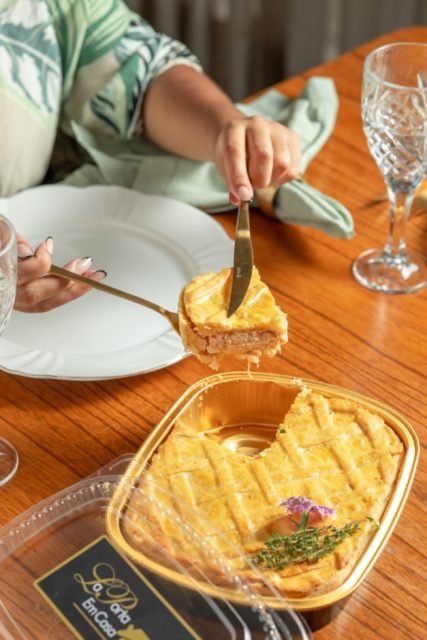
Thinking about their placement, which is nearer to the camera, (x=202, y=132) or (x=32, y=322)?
(x=32, y=322)

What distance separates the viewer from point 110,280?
1.43 metres

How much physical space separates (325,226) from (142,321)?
32 centimetres

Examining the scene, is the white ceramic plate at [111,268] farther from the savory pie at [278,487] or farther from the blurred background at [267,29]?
the blurred background at [267,29]

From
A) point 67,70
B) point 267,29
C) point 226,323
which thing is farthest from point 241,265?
point 267,29

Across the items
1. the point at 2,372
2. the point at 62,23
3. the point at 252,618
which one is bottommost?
the point at 2,372

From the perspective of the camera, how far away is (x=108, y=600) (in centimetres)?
86

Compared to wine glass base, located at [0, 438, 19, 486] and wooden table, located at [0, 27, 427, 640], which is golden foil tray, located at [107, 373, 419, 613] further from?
wine glass base, located at [0, 438, 19, 486]

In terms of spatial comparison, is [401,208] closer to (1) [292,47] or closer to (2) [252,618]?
(2) [252,618]

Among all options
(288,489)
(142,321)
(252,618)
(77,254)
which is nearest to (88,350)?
(142,321)

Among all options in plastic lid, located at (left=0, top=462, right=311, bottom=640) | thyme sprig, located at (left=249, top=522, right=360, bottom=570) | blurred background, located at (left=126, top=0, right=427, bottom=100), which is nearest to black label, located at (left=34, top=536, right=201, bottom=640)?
plastic lid, located at (left=0, top=462, right=311, bottom=640)

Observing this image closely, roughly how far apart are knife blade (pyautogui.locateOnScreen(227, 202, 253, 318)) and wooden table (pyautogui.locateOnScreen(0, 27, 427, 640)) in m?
0.14

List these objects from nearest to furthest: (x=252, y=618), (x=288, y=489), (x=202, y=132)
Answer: (x=252, y=618)
(x=288, y=489)
(x=202, y=132)

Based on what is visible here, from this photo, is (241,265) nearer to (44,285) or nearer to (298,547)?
(44,285)

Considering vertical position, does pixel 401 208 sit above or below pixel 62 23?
below
